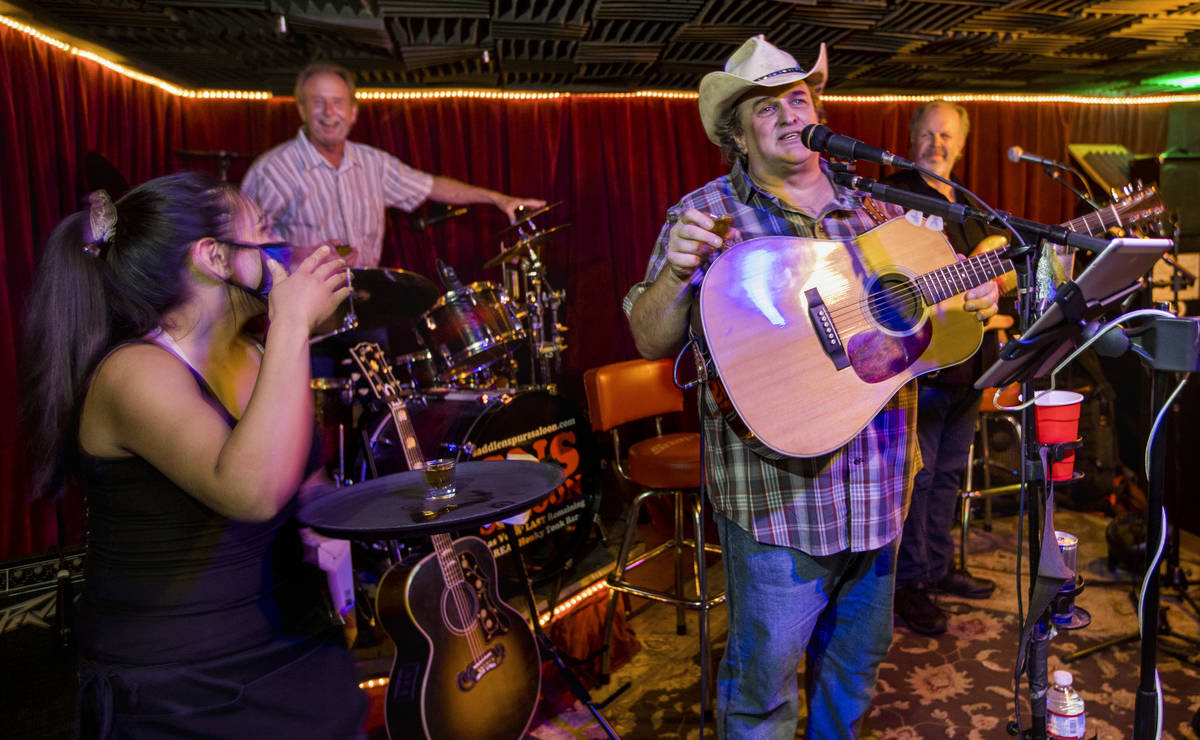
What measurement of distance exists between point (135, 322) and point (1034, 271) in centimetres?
181

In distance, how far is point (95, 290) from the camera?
1467 mm

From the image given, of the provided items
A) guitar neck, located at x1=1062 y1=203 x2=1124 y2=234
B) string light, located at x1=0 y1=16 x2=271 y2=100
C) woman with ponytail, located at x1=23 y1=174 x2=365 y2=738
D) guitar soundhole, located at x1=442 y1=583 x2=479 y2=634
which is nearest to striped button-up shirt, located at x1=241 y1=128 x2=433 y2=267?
string light, located at x1=0 y1=16 x2=271 y2=100

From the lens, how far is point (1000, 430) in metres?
4.98

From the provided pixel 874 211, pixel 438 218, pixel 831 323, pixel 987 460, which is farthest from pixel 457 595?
pixel 987 460

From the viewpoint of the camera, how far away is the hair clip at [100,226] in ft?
4.77

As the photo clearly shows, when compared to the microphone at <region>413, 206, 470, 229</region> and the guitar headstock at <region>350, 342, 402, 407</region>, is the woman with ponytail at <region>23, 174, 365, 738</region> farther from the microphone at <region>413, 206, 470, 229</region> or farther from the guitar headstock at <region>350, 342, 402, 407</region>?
the microphone at <region>413, 206, 470, 229</region>

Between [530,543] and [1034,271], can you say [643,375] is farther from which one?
[1034,271]

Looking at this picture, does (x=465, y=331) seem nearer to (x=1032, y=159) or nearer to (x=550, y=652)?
(x=550, y=652)

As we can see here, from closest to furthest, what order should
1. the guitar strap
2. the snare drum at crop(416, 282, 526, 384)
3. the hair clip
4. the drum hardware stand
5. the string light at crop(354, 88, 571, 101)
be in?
the hair clip < the guitar strap < the drum hardware stand < the snare drum at crop(416, 282, 526, 384) < the string light at crop(354, 88, 571, 101)

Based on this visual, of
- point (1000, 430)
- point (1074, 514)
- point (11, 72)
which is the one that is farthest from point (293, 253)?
point (1074, 514)

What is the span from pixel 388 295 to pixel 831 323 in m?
2.25

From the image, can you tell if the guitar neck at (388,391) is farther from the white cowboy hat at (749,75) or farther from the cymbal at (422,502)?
the white cowboy hat at (749,75)

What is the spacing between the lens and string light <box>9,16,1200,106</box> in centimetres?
415

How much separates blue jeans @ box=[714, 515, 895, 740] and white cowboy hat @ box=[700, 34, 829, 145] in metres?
1.14
